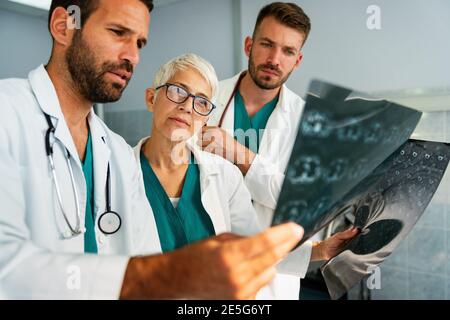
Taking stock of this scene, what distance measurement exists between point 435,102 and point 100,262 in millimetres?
1261

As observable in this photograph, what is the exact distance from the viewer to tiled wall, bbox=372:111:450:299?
138cm

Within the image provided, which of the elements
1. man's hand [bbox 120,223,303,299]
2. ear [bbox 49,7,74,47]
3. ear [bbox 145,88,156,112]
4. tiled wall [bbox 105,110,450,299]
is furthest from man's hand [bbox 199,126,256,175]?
tiled wall [bbox 105,110,450,299]

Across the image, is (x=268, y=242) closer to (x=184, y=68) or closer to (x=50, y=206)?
(x=50, y=206)

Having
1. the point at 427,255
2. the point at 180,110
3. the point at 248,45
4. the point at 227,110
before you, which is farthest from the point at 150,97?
the point at 427,255

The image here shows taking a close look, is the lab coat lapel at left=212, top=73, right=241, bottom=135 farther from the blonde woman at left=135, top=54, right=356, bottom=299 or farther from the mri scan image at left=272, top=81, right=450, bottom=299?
the mri scan image at left=272, top=81, right=450, bottom=299

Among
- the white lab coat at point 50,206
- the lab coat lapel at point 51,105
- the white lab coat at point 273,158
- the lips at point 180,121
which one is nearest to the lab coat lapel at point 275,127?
the white lab coat at point 273,158

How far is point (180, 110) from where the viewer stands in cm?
76

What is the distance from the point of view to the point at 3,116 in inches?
22.0

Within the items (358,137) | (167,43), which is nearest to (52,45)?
(167,43)

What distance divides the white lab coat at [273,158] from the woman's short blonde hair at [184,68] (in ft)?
0.29

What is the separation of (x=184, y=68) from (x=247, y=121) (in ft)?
0.69

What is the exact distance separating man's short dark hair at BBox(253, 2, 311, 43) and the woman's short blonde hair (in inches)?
8.4

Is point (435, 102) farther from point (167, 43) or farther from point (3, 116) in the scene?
point (3, 116)

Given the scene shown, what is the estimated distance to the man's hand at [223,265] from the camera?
368 millimetres
